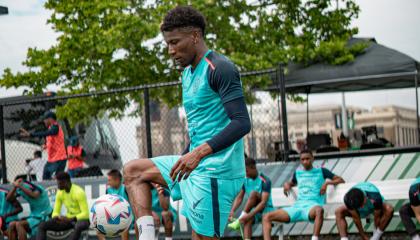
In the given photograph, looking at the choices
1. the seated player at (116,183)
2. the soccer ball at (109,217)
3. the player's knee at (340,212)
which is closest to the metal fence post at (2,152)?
the seated player at (116,183)

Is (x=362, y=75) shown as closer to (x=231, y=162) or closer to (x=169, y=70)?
(x=169, y=70)

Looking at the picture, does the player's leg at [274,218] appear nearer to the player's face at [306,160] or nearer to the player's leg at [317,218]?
the player's leg at [317,218]

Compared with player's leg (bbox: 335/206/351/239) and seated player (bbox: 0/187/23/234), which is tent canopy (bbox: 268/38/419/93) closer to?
player's leg (bbox: 335/206/351/239)

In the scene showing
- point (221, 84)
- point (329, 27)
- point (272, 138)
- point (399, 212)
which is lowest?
point (399, 212)

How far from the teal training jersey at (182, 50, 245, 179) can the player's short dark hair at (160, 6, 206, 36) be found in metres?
0.23

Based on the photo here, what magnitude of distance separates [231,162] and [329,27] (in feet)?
57.6

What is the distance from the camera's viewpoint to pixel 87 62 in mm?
21234

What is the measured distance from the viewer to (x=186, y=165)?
185 inches

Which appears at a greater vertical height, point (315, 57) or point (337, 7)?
point (337, 7)

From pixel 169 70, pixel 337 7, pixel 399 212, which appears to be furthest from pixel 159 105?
pixel 399 212

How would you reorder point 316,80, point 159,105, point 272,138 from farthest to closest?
point 159,105, point 316,80, point 272,138

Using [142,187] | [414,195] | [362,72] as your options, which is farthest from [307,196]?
[142,187]

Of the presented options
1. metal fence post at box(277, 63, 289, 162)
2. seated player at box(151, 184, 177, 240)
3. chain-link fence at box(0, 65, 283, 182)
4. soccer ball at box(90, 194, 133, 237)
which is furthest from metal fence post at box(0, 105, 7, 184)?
soccer ball at box(90, 194, 133, 237)

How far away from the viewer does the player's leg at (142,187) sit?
4969 millimetres
